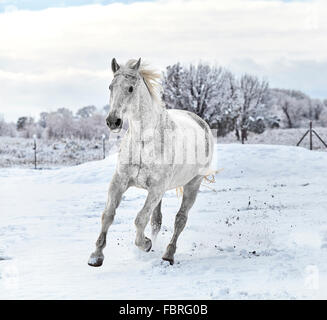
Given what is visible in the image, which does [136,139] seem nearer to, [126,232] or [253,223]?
[126,232]

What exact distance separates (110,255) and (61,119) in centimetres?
4595

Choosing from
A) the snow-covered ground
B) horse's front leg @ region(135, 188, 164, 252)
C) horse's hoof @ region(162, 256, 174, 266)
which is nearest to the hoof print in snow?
the snow-covered ground

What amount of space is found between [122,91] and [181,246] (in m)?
2.80

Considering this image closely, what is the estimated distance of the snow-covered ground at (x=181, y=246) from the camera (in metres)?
4.65

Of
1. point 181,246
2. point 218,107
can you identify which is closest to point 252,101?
point 218,107

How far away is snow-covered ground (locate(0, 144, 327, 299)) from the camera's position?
4652mm

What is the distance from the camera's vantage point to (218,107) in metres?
32.0

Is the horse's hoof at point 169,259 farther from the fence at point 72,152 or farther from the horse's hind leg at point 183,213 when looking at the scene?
the fence at point 72,152

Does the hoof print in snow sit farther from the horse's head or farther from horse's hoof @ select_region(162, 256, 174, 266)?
the horse's head

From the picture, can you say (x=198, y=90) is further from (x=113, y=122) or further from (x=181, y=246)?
(x=113, y=122)

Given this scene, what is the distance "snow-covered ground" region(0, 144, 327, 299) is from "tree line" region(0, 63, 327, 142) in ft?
25.1

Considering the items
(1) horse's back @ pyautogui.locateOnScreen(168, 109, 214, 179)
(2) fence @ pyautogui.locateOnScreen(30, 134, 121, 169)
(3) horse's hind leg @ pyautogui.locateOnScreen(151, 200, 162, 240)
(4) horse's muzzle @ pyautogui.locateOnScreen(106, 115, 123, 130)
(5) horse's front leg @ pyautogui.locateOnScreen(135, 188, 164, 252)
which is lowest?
(2) fence @ pyautogui.locateOnScreen(30, 134, 121, 169)

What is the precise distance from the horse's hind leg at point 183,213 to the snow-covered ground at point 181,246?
0.16 metres

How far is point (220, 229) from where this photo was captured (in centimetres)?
779
